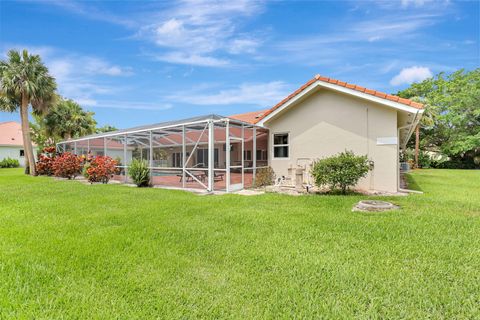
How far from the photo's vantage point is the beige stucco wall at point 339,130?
10.8 metres

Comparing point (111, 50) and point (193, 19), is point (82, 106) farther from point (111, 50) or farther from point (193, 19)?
point (193, 19)

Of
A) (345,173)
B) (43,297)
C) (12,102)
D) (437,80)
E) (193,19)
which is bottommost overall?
(43,297)

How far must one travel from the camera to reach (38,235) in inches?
219

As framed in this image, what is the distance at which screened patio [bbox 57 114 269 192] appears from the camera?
11836 mm

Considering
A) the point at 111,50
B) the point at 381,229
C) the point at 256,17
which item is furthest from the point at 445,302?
the point at 111,50

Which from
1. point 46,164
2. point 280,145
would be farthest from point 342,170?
point 46,164

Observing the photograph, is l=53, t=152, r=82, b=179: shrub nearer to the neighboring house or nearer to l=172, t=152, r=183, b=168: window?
l=172, t=152, r=183, b=168: window

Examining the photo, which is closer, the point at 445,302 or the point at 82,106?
the point at 445,302

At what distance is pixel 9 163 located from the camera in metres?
36.7

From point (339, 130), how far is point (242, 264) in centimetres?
951

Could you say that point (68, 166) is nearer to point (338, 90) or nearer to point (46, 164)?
point (46, 164)

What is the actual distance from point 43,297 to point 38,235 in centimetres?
301

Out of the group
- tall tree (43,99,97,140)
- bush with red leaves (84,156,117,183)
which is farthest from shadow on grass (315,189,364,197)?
tall tree (43,99,97,140)

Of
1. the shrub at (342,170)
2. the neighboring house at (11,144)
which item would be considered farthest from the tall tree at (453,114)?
the neighboring house at (11,144)
